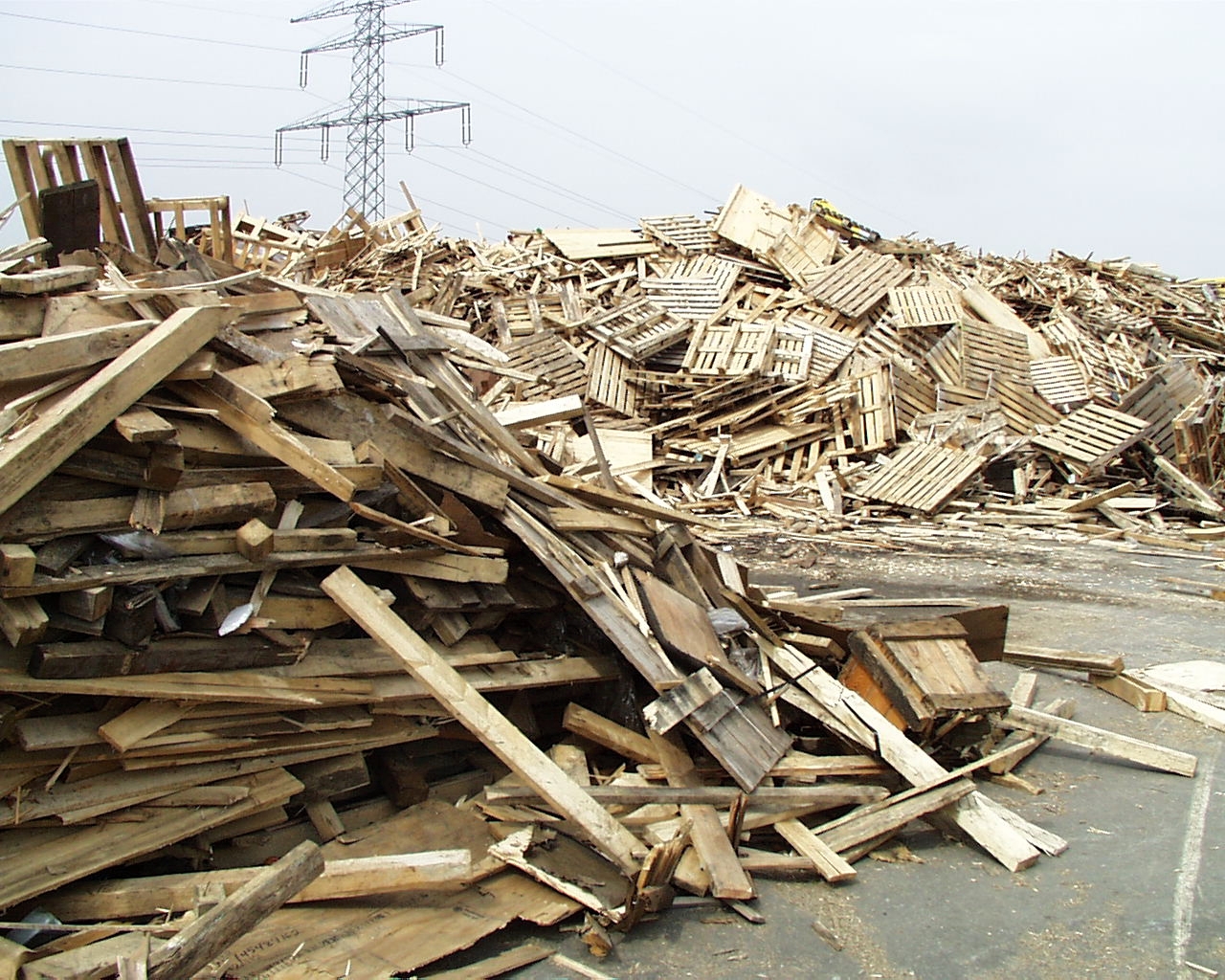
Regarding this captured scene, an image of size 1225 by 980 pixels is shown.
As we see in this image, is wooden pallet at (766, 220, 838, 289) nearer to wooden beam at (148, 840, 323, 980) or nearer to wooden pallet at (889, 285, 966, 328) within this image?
wooden pallet at (889, 285, 966, 328)

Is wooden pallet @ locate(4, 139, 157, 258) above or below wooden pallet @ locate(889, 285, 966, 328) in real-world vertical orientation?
above

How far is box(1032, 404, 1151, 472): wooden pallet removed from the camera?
52.3 ft

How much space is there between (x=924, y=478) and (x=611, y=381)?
5470mm

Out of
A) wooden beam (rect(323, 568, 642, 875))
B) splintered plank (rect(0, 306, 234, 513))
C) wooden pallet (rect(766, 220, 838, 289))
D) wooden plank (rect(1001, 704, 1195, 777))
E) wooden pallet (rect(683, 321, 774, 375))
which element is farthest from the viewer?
wooden pallet (rect(766, 220, 838, 289))

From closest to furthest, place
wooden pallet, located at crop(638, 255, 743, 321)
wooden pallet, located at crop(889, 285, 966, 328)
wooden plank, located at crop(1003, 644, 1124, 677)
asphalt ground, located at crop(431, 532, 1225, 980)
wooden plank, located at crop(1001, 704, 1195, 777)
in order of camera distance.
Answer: asphalt ground, located at crop(431, 532, 1225, 980) → wooden plank, located at crop(1001, 704, 1195, 777) → wooden plank, located at crop(1003, 644, 1124, 677) → wooden pallet, located at crop(889, 285, 966, 328) → wooden pallet, located at crop(638, 255, 743, 321)

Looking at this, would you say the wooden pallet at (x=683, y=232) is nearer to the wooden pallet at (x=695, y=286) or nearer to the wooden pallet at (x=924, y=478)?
the wooden pallet at (x=695, y=286)

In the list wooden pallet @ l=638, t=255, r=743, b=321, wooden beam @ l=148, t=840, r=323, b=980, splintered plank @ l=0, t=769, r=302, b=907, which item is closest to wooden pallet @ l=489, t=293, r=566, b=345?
Result: wooden pallet @ l=638, t=255, r=743, b=321

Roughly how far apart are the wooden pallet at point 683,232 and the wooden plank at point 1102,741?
15833 mm

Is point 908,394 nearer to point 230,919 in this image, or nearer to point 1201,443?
point 1201,443

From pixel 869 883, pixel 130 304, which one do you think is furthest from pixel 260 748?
pixel 869 883

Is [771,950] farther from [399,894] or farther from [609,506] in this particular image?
[609,506]

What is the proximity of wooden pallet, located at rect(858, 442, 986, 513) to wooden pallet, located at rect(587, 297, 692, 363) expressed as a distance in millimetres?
4497

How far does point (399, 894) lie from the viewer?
161 inches

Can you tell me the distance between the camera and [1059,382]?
1786 cm
